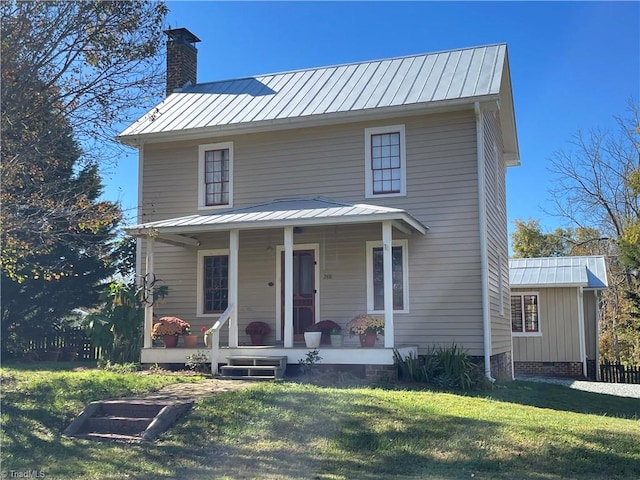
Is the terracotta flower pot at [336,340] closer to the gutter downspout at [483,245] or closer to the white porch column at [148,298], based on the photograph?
the gutter downspout at [483,245]

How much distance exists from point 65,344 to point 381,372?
10472mm

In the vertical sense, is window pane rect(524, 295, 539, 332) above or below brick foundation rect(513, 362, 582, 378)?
above

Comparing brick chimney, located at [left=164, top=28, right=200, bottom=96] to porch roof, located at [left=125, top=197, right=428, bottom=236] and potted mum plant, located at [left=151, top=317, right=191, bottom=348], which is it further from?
potted mum plant, located at [left=151, top=317, right=191, bottom=348]

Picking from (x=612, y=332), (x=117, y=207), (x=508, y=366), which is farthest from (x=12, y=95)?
(x=612, y=332)

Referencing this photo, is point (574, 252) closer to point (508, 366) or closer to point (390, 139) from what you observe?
point (508, 366)

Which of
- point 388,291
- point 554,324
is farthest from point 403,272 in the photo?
point 554,324

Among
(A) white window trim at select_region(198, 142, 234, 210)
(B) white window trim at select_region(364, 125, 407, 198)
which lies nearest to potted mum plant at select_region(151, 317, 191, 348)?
(A) white window trim at select_region(198, 142, 234, 210)

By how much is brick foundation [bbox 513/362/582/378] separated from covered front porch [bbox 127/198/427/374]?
874 centimetres

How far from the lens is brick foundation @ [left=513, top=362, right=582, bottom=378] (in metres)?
20.1

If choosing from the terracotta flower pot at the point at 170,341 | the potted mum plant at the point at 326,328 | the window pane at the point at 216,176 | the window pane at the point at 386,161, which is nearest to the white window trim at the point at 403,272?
the potted mum plant at the point at 326,328

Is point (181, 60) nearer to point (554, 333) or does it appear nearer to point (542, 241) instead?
point (554, 333)

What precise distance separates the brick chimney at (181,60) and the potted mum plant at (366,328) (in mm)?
9387

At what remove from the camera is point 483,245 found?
1330 cm

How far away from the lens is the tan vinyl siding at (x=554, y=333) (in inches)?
796
